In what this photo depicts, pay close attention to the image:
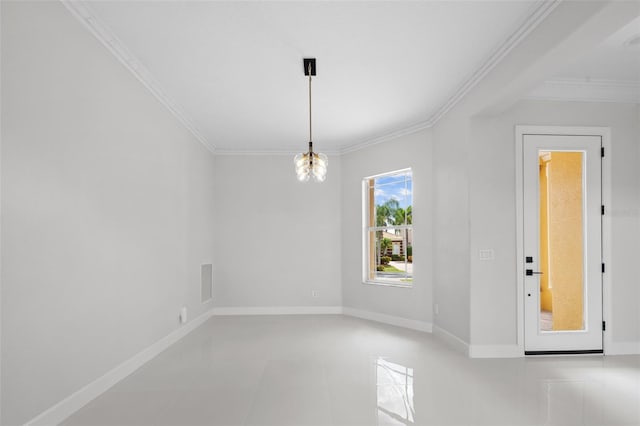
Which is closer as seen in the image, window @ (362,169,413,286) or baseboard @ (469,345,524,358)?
baseboard @ (469,345,524,358)

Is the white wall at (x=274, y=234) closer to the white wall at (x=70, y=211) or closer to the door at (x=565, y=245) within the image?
the white wall at (x=70, y=211)

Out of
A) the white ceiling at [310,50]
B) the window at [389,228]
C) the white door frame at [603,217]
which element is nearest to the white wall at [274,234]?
the window at [389,228]

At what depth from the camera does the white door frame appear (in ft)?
12.7

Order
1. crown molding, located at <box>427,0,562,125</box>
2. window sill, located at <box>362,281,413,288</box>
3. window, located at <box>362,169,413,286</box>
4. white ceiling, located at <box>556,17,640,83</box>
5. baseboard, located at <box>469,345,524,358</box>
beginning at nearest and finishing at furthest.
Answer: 1. crown molding, located at <box>427,0,562,125</box>
2. white ceiling, located at <box>556,17,640,83</box>
3. baseboard, located at <box>469,345,524,358</box>
4. window sill, located at <box>362,281,413,288</box>
5. window, located at <box>362,169,413,286</box>

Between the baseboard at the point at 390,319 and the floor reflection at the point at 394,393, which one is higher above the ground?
the floor reflection at the point at 394,393

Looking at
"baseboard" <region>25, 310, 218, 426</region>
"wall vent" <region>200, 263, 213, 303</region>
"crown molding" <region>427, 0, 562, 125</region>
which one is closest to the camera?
"baseboard" <region>25, 310, 218, 426</region>

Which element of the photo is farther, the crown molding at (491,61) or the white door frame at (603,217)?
the white door frame at (603,217)

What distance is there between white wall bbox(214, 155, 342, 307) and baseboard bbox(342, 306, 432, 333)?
1.13 ft

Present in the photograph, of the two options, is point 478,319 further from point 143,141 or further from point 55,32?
point 55,32

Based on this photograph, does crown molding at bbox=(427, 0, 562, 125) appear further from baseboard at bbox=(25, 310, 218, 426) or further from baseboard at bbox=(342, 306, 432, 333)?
baseboard at bbox=(25, 310, 218, 426)

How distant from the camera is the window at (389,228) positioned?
557cm

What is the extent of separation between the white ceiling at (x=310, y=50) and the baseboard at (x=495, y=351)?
277 cm

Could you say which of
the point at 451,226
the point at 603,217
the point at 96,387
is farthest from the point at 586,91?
the point at 96,387

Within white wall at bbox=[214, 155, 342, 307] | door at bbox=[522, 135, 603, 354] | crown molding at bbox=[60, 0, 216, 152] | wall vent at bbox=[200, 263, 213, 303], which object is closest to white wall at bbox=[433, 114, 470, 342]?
door at bbox=[522, 135, 603, 354]
